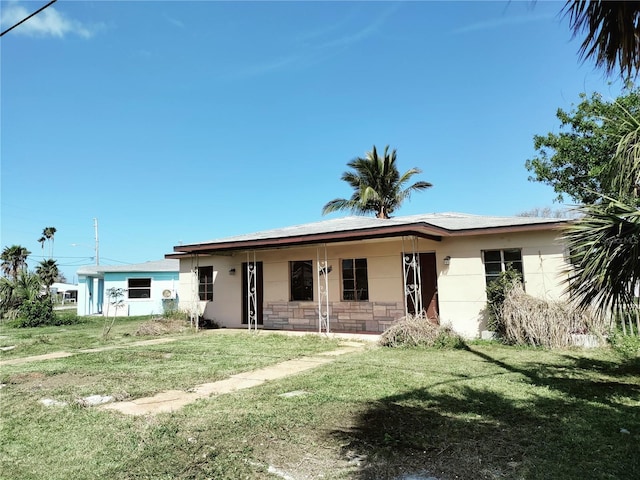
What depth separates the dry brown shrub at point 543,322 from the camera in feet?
29.5

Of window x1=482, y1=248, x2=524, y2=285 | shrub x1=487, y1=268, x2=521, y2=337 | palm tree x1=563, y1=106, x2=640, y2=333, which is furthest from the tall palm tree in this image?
window x1=482, y1=248, x2=524, y2=285

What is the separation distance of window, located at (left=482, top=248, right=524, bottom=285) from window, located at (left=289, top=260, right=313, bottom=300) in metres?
5.67

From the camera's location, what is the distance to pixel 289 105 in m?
18.2

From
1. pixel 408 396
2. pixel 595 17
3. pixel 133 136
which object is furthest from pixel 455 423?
pixel 133 136

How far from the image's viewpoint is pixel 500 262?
1080 cm

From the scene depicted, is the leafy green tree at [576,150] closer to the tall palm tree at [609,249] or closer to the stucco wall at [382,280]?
the stucco wall at [382,280]

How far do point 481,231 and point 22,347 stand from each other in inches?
502

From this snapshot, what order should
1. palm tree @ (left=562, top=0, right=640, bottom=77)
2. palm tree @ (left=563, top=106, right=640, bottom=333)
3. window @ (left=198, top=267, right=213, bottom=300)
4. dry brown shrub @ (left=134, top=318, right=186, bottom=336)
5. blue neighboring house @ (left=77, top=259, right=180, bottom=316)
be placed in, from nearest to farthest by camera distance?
palm tree @ (left=562, top=0, right=640, bottom=77)
palm tree @ (left=563, top=106, right=640, bottom=333)
dry brown shrub @ (left=134, top=318, right=186, bottom=336)
window @ (left=198, top=267, right=213, bottom=300)
blue neighboring house @ (left=77, top=259, right=180, bottom=316)

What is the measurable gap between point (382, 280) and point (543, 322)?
4563 mm

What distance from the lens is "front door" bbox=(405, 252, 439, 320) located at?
11.9 meters

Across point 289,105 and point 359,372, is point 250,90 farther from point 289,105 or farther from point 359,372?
point 359,372

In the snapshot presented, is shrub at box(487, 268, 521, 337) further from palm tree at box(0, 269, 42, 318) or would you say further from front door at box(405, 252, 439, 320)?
palm tree at box(0, 269, 42, 318)

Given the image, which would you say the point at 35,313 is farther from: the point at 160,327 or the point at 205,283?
the point at 205,283

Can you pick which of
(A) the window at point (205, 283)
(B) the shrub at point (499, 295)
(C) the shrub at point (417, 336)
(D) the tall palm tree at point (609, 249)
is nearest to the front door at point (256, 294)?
(A) the window at point (205, 283)
